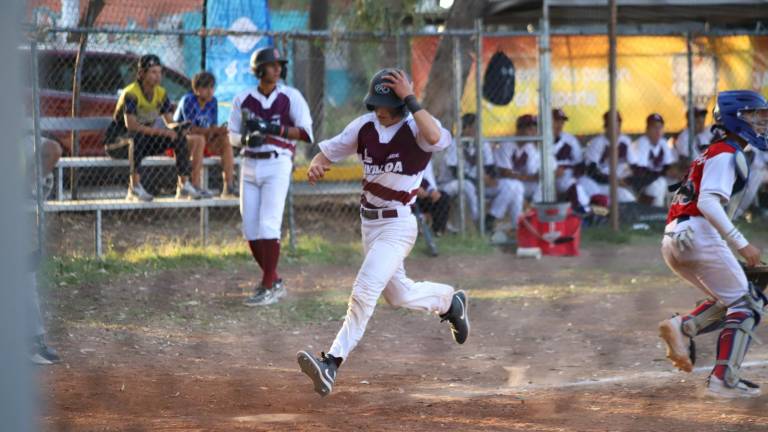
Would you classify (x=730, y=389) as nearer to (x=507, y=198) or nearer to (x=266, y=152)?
(x=266, y=152)

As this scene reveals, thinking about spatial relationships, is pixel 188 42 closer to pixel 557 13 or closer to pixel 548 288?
pixel 557 13

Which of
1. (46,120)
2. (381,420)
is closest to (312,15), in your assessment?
(46,120)

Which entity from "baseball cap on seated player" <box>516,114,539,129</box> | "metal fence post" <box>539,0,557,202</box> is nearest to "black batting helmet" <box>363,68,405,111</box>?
"metal fence post" <box>539,0,557,202</box>

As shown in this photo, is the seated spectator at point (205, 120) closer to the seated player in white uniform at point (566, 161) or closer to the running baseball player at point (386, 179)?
the seated player in white uniform at point (566, 161)

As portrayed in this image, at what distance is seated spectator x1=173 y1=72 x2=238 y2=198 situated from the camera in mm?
12109

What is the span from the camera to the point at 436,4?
655 inches

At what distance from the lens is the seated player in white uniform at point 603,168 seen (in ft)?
48.1

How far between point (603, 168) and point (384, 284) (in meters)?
9.19

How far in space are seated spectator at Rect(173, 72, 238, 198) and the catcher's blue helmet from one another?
7.05 meters

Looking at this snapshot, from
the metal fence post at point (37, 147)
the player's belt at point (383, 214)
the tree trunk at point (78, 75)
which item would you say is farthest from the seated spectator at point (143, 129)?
the player's belt at point (383, 214)

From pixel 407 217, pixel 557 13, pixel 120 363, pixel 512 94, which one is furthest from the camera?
pixel 557 13

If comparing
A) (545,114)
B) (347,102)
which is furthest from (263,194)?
(347,102)

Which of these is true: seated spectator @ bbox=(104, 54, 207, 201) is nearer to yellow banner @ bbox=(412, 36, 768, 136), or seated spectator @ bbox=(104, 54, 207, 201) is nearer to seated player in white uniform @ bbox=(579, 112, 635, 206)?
yellow banner @ bbox=(412, 36, 768, 136)

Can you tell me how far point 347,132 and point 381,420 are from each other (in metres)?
1.83
